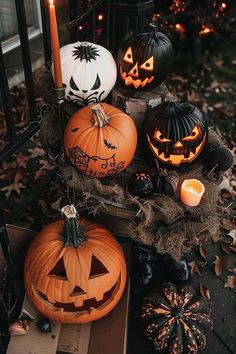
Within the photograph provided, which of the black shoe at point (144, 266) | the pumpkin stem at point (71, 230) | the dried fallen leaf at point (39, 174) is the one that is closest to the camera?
the pumpkin stem at point (71, 230)

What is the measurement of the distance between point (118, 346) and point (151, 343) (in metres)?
0.32

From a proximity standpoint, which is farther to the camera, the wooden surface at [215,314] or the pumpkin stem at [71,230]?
the wooden surface at [215,314]

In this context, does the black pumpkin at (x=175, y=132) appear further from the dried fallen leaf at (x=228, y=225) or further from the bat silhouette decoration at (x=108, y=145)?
the dried fallen leaf at (x=228, y=225)

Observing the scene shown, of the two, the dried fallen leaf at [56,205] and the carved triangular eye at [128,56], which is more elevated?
the carved triangular eye at [128,56]

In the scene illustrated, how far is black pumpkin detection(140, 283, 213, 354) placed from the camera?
1.98m

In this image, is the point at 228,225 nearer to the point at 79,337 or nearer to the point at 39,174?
the point at 79,337

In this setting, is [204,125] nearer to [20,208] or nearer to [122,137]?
[122,137]

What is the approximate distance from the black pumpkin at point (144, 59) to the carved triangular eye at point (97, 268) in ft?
3.20

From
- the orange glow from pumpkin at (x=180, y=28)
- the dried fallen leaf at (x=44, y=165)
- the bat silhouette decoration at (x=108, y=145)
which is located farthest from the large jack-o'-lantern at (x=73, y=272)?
the orange glow from pumpkin at (x=180, y=28)

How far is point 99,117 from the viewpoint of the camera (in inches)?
71.1

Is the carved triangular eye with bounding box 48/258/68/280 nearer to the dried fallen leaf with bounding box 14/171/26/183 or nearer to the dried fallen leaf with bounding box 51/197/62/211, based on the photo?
the dried fallen leaf with bounding box 51/197/62/211

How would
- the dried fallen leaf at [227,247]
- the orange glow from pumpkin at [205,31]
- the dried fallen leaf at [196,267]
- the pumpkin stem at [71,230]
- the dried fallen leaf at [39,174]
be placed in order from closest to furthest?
1. the pumpkin stem at [71,230]
2. the dried fallen leaf at [196,267]
3. the dried fallen leaf at [227,247]
4. the dried fallen leaf at [39,174]
5. the orange glow from pumpkin at [205,31]

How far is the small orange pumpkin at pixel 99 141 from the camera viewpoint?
5.99ft

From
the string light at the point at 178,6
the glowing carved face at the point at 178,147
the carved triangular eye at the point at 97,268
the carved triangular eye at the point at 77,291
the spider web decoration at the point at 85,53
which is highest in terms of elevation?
the spider web decoration at the point at 85,53
